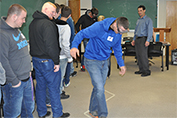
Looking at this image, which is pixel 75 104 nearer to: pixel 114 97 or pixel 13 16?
pixel 114 97

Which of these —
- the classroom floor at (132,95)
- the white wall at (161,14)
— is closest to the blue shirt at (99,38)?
the classroom floor at (132,95)

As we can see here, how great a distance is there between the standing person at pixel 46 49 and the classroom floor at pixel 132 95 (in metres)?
0.59

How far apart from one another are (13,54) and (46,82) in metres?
0.72

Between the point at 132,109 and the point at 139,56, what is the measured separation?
2.12 meters

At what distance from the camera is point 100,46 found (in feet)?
6.92

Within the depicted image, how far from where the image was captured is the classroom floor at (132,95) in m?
2.58

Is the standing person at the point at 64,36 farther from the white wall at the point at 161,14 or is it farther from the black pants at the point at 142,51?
the white wall at the point at 161,14

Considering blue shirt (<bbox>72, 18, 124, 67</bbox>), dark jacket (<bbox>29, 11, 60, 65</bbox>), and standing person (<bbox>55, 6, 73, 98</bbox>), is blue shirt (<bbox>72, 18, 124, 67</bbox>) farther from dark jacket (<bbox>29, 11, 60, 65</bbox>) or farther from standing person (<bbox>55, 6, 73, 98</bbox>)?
standing person (<bbox>55, 6, 73, 98</bbox>)

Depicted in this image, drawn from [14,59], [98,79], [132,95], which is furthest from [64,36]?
[132,95]

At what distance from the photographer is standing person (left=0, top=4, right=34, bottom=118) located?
1567mm

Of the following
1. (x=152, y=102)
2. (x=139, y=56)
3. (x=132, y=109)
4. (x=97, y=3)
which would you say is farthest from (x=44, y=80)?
(x=97, y=3)

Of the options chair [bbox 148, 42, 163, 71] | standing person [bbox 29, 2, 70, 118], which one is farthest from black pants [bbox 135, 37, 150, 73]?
standing person [bbox 29, 2, 70, 118]

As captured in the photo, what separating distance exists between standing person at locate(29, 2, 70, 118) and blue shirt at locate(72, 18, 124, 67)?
28 cm

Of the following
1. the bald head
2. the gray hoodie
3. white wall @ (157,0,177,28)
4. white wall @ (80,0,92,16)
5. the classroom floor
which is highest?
white wall @ (80,0,92,16)
